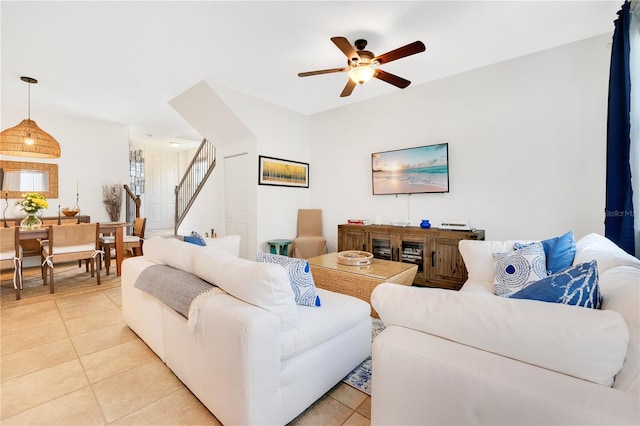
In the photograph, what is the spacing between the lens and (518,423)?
774 millimetres

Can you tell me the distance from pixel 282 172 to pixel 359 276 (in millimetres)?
2830

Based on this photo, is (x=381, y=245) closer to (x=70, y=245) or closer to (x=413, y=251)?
(x=413, y=251)

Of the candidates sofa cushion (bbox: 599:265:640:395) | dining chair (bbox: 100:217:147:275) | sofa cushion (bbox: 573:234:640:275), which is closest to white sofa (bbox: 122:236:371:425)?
sofa cushion (bbox: 599:265:640:395)

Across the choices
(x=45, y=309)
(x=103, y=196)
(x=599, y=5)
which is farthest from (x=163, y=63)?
(x=599, y=5)

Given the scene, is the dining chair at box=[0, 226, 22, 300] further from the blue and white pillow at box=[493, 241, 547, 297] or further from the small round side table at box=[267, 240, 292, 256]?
the blue and white pillow at box=[493, 241, 547, 297]

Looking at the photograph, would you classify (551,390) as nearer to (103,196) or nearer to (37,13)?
(37,13)

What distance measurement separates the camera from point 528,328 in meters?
0.84

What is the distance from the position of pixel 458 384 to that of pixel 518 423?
16 centimetres

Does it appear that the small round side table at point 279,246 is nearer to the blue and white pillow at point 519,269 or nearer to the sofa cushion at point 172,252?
the sofa cushion at point 172,252

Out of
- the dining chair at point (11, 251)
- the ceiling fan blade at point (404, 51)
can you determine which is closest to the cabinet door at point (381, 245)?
the ceiling fan blade at point (404, 51)

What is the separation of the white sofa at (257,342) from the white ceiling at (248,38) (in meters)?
2.13

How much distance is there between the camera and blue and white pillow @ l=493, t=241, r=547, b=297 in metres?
1.91

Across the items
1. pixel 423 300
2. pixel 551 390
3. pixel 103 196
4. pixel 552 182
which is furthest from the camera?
pixel 103 196

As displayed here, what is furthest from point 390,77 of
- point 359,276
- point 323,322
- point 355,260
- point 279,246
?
point 279,246
